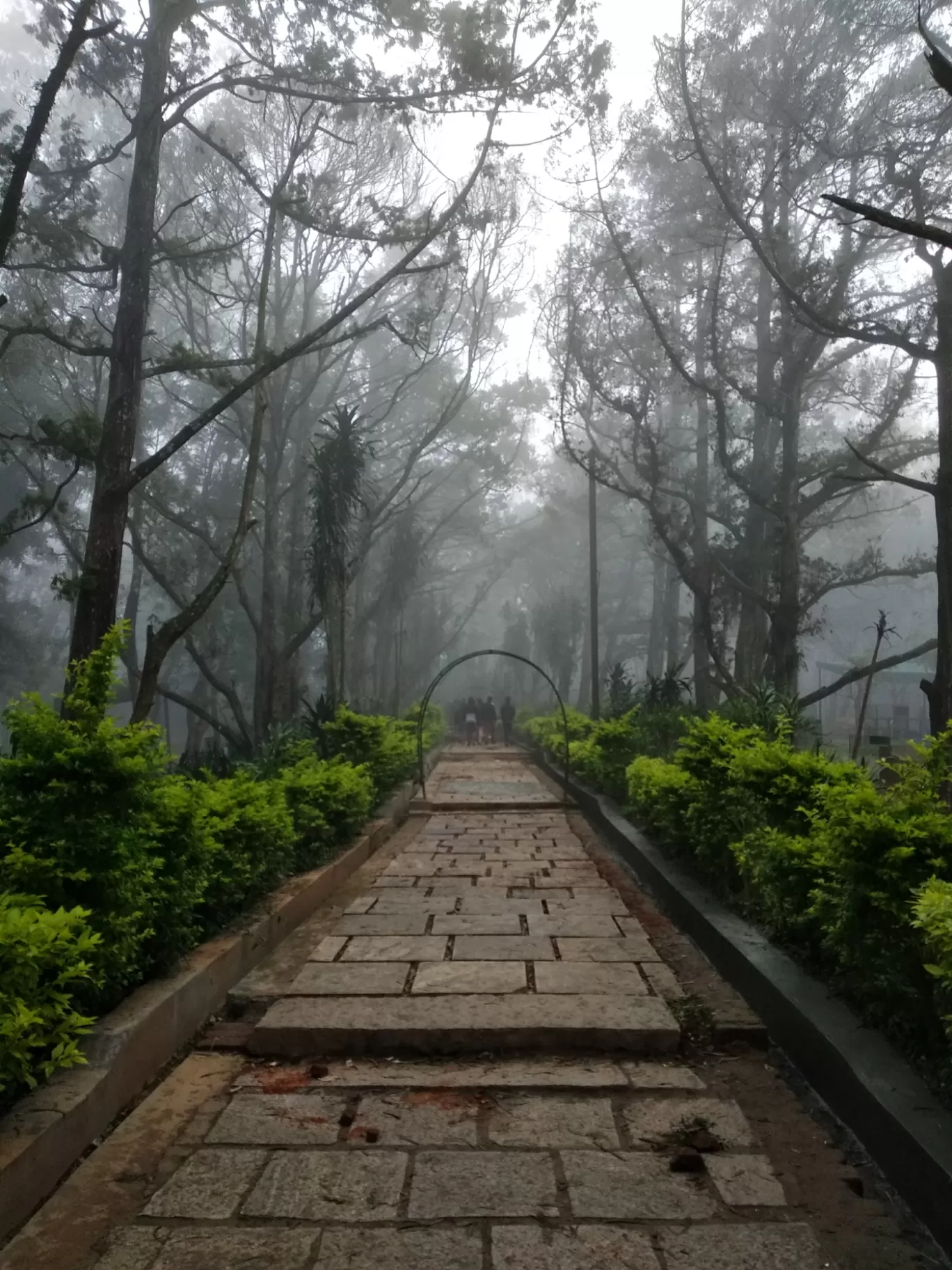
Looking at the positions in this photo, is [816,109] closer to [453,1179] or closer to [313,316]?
[313,316]

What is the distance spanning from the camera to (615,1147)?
9.68ft

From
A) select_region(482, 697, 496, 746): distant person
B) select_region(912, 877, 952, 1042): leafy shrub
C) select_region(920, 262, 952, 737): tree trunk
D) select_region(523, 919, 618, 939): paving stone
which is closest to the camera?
select_region(912, 877, 952, 1042): leafy shrub

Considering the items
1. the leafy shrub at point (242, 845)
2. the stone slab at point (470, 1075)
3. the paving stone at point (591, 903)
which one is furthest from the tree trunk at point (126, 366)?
the stone slab at point (470, 1075)

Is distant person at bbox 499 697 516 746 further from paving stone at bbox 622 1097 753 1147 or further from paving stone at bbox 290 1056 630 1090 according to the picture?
paving stone at bbox 622 1097 753 1147

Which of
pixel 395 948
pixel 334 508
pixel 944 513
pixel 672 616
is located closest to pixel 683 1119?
pixel 395 948

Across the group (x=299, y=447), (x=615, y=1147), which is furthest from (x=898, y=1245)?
(x=299, y=447)

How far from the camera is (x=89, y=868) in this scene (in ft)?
11.2

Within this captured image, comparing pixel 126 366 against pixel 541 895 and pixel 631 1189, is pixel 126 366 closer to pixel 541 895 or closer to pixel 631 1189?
pixel 541 895

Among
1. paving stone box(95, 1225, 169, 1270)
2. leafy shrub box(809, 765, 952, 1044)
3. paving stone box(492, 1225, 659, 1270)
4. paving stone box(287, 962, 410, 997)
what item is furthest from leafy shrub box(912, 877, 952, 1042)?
paving stone box(287, 962, 410, 997)

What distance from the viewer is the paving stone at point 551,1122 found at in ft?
9.82

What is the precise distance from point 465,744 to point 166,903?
28.3 metres

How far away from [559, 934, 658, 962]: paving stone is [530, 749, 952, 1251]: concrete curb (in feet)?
1.15

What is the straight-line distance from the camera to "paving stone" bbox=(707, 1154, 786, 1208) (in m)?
2.66

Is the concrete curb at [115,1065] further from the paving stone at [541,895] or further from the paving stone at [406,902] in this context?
the paving stone at [541,895]
